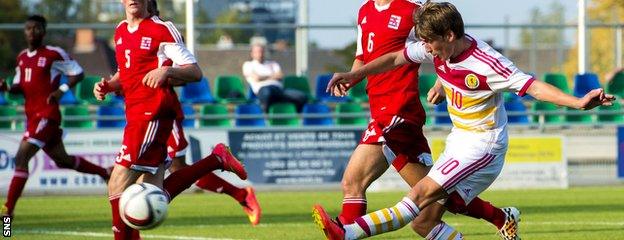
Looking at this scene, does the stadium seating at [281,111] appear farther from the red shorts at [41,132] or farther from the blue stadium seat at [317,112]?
the red shorts at [41,132]

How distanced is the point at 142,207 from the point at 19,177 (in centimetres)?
560

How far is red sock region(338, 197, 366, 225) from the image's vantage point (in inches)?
368

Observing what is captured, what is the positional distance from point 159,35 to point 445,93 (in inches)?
85.4

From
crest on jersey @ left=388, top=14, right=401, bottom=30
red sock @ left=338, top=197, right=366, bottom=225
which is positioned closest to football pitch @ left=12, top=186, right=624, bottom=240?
red sock @ left=338, top=197, right=366, bottom=225

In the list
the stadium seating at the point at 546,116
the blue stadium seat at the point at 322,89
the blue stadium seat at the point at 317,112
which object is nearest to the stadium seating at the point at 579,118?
the stadium seating at the point at 546,116

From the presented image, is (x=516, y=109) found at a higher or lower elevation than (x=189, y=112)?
lower

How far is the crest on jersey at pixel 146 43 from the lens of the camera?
9.24 meters

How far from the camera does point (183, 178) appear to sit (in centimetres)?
1016

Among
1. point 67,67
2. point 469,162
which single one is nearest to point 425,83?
point 67,67

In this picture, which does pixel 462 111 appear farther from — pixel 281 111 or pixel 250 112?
pixel 250 112

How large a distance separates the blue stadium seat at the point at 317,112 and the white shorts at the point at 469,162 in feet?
43.0

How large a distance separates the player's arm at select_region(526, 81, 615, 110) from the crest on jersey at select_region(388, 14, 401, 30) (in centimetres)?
217

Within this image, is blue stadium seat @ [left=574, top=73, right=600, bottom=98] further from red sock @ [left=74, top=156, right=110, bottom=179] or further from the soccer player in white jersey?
the soccer player in white jersey

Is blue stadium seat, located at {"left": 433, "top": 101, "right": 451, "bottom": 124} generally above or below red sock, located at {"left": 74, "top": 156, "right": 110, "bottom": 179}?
below
